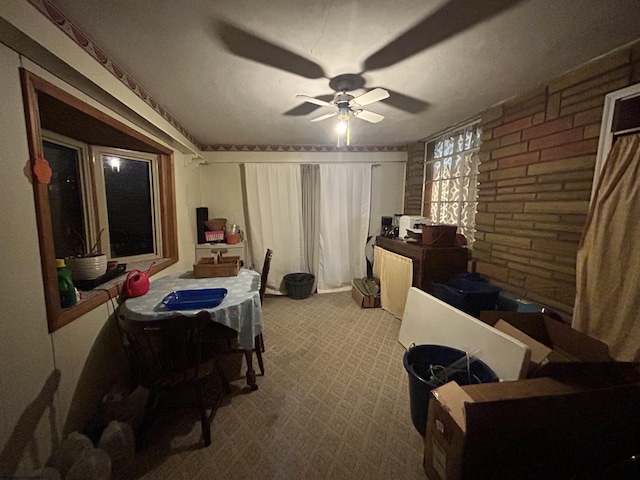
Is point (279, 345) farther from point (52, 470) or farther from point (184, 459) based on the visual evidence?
point (52, 470)

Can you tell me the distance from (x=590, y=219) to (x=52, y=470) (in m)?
3.19

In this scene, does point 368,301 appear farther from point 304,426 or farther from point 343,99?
point 343,99

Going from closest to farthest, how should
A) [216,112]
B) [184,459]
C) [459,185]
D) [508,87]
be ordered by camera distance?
[184,459] < [508,87] < [216,112] < [459,185]

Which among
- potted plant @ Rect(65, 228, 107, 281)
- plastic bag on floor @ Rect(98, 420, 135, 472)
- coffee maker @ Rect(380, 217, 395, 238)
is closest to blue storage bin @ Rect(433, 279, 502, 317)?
coffee maker @ Rect(380, 217, 395, 238)

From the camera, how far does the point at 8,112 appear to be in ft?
3.33

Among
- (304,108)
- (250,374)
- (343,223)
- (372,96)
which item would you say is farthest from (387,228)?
(250,374)

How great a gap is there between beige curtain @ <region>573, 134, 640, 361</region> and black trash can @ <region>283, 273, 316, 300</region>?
9.35 feet

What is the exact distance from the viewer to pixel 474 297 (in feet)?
6.81

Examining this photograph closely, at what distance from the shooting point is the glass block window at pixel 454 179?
267cm

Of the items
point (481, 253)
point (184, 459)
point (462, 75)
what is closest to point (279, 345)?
point (184, 459)

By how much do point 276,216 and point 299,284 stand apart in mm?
1119

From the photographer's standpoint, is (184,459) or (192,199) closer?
(184,459)

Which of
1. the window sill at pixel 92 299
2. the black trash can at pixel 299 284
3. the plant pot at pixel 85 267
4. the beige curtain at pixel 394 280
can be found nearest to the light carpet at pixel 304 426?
the beige curtain at pixel 394 280

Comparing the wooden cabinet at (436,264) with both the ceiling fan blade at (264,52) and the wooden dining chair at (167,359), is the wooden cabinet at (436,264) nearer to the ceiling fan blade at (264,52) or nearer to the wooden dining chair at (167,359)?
the ceiling fan blade at (264,52)
